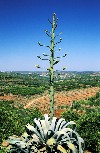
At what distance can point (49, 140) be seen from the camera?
783cm

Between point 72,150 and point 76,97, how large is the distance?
6244 centimetres

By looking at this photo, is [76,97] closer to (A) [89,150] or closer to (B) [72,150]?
(A) [89,150]

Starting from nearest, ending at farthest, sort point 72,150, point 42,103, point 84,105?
point 72,150
point 84,105
point 42,103

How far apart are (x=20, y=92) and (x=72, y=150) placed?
71.8 meters

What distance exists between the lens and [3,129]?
1524cm

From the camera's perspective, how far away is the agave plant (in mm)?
7825

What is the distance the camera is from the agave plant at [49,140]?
7825 mm

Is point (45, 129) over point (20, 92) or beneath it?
over

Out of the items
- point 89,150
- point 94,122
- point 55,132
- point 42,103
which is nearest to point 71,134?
point 55,132

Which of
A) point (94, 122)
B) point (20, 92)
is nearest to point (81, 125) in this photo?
point (94, 122)

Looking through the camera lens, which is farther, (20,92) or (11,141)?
(20,92)

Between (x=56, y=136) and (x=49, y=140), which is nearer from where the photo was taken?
(x=49, y=140)

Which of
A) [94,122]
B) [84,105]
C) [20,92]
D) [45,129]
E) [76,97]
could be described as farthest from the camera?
[20,92]

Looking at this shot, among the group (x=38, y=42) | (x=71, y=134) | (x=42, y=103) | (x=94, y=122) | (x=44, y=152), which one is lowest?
(x=42, y=103)
